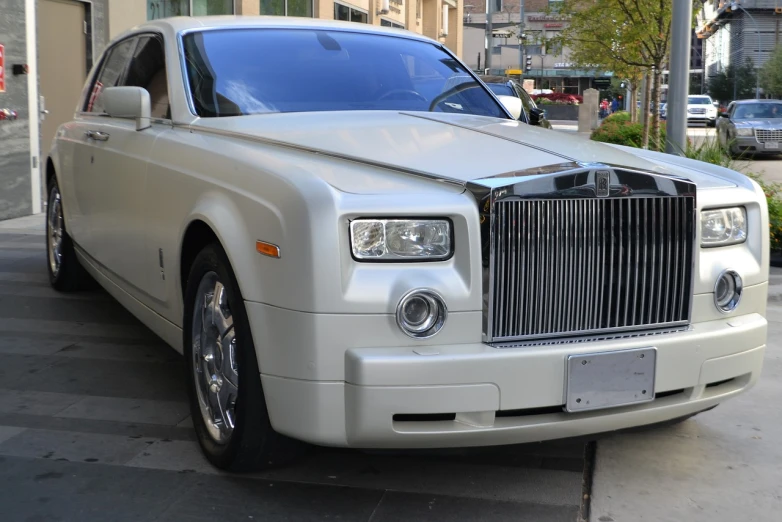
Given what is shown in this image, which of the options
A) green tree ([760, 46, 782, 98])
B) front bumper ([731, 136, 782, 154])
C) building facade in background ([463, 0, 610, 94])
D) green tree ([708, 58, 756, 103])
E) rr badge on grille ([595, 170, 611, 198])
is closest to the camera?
rr badge on grille ([595, 170, 611, 198])

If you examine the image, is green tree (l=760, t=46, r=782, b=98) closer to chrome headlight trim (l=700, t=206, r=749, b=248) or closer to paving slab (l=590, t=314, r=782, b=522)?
paving slab (l=590, t=314, r=782, b=522)

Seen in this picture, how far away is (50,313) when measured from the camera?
6.38 m

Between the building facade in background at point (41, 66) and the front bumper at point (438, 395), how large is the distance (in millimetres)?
7386

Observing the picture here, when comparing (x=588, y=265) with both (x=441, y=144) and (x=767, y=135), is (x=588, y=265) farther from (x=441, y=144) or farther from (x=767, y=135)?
(x=767, y=135)

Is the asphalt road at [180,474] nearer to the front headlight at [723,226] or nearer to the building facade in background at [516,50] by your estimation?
Answer: the front headlight at [723,226]

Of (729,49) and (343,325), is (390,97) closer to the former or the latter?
(343,325)

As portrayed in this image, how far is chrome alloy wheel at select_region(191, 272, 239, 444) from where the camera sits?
354cm

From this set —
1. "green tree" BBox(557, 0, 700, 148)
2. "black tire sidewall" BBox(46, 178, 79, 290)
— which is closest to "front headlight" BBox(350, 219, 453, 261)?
"black tire sidewall" BBox(46, 178, 79, 290)

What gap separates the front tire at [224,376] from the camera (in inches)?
A: 130

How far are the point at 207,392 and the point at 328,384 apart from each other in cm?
92

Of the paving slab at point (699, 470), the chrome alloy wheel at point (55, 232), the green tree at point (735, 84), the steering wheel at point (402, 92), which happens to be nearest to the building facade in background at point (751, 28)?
the green tree at point (735, 84)

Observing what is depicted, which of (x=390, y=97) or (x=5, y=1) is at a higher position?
(x=5, y=1)

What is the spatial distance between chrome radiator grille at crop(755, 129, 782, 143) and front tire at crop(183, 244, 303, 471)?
21.8 meters

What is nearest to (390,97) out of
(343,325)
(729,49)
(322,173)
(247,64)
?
(247,64)
